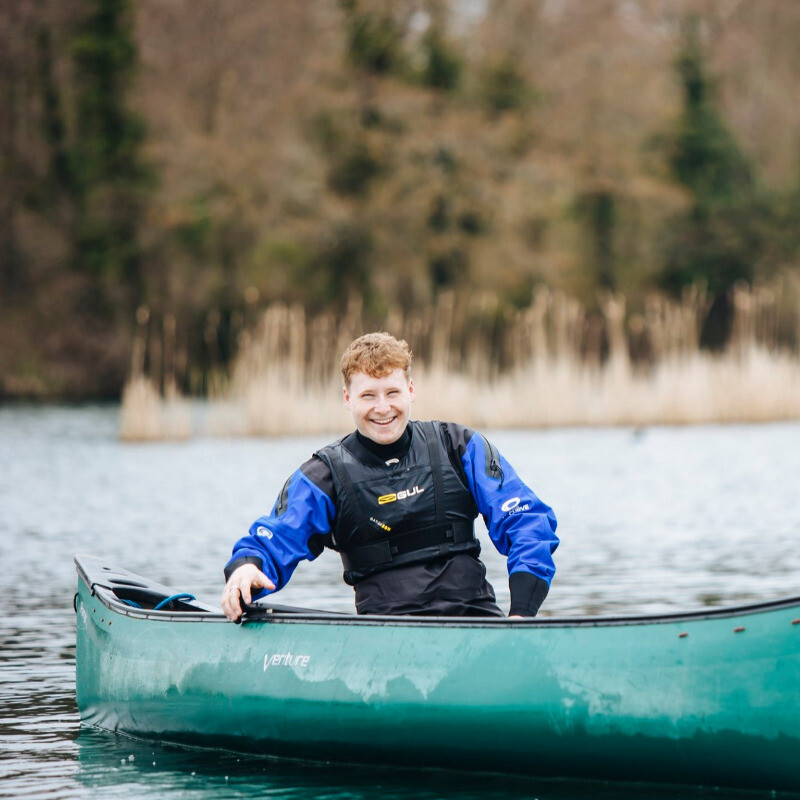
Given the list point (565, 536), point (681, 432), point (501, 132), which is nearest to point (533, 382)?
point (681, 432)

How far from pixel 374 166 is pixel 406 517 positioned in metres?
25.6

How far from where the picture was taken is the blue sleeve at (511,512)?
15.0 feet

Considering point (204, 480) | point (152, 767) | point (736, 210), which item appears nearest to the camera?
point (152, 767)

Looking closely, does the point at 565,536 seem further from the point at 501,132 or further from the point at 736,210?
the point at 736,210

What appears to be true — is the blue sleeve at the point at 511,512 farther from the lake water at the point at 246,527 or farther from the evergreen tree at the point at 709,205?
the evergreen tree at the point at 709,205

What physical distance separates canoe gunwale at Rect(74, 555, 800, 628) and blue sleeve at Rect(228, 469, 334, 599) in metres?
0.12

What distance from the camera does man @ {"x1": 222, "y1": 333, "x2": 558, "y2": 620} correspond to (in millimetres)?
4633

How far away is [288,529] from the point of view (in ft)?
15.3

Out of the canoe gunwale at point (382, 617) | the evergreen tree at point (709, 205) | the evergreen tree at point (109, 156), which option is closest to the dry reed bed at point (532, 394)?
the canoe gunwale at point (382, 617)

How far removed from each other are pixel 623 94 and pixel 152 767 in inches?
1226

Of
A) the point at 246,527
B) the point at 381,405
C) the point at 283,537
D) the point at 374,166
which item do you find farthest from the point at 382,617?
the point at 374,166

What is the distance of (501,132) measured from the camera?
30.9 m

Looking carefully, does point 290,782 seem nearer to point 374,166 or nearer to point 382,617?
point 382,617

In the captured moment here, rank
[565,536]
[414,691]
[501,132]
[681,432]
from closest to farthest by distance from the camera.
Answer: [414,691]
[565,536]
[681,432]
[501,132]
